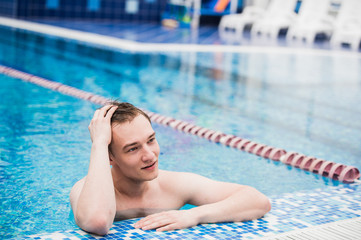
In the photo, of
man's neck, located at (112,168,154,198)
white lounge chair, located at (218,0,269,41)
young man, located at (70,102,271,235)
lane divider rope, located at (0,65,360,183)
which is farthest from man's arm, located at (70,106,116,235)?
white lounge chair, located at (218,0,269,41)

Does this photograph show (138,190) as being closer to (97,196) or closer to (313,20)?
(97,196)

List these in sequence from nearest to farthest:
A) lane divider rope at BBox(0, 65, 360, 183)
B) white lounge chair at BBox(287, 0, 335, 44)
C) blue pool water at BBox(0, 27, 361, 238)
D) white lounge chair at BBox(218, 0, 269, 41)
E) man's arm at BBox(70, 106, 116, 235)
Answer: man's arm at BBox(70, 106, 116, 235)
blue pool water at BBox(0, 27, 361, 238)
lane divider rope at BBox(0, 65, 360, 183)
white lounge chair at BBox(287, 0, 335, 44)
white lounge chair at BBox(218, 0, 269, 41)

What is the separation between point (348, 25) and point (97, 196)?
13.6 meters

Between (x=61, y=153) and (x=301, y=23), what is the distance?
1289 cm

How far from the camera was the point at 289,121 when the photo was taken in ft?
17.8

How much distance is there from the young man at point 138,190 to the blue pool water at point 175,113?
331 mm

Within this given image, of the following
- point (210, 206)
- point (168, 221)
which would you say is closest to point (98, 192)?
point (168, 221)

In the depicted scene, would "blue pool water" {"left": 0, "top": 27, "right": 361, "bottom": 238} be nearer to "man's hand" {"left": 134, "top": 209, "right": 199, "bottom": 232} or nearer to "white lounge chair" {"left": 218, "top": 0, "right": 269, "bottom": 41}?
"man's hand" {"left": 134, "top": 209, "right": 199, "bottom": 232}

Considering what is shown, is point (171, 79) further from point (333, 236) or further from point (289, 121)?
point (333, 236)

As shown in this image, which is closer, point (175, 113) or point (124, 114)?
point (124, 114)

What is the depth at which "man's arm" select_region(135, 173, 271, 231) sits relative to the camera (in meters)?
2.36

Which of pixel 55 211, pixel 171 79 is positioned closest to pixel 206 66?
pixel 171 79

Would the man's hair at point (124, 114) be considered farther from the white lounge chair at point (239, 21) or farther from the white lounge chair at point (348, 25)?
the white lounge chair at point (239, 21)

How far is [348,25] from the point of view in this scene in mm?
14727
